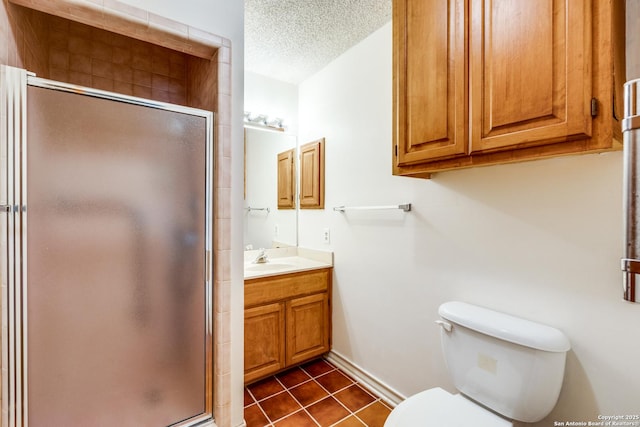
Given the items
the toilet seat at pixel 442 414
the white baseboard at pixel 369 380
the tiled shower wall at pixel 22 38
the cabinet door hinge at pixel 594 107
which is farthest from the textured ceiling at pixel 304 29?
the white baseboard at pixel 369 380

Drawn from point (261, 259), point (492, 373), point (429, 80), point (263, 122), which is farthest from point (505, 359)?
point (263, 122)

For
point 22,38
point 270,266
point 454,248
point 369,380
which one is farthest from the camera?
point 270,266

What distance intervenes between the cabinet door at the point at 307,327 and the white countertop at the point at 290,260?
0.24 metres

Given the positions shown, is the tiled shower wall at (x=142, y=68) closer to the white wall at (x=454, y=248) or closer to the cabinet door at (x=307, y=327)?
the cabinet door at (x=307, y=327)

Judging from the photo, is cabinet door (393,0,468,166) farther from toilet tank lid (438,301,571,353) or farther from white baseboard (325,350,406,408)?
white baseboard (325,350,406,408)

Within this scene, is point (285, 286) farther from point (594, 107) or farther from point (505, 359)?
point (594, 107)

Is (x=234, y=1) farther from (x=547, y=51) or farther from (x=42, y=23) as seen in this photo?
(x=547, y=51)

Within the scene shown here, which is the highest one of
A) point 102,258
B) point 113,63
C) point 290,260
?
point 113,63

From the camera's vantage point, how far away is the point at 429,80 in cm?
127

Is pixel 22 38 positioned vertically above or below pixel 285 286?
above

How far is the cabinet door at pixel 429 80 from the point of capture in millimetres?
1162

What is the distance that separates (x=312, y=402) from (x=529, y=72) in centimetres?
208

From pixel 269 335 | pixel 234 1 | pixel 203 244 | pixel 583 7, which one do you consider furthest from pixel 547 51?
pixel 269 335

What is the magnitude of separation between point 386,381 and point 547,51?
6.38ft
